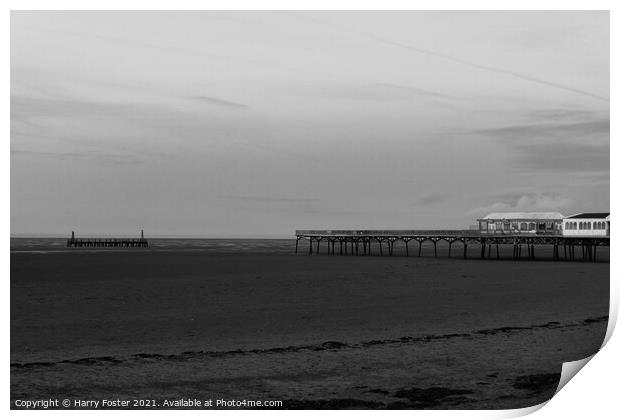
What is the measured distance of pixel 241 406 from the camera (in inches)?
369

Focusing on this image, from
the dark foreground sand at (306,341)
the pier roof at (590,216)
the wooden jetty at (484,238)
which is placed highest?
the pier roof at (590,216)

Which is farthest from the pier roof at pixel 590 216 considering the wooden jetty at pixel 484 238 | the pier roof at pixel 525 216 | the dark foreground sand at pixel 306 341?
the dark foreground sand at pixel 306 341

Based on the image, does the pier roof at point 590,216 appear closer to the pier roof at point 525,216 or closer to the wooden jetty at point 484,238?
the wooden jetty at point 484,238

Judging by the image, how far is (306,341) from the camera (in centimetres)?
1454

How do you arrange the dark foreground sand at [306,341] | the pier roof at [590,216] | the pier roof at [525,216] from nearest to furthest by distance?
the dark foreground sand at [306,341], the pier roof at [590,216], the pier roof at [525,216]

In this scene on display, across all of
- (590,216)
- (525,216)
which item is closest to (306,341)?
(590,216)

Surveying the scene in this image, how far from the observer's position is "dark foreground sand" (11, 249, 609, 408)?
10336mm

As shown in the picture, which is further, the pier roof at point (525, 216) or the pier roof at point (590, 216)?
the pier roof at point (525, 216)

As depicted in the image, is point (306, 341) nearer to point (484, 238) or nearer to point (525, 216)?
point (484, 238)

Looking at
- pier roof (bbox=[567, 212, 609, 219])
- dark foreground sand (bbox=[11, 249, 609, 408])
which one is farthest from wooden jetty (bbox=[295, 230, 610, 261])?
dark foreground sand (bbox=[11, 249, 609, 408])

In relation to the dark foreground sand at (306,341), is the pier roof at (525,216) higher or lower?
higher

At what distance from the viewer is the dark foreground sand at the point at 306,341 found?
33.9 ft

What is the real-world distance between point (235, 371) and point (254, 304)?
9496 millimetres
